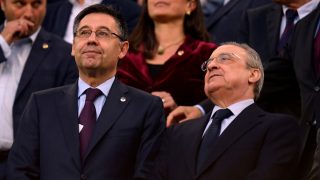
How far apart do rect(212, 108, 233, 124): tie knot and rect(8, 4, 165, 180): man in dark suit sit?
29 cm

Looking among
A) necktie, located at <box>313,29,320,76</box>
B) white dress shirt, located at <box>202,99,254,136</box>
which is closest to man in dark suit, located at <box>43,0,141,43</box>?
necktie, located at <box>313,29,320,76</box>

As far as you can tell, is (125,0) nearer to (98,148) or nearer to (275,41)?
(275,41)

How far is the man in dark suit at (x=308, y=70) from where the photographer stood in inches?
207

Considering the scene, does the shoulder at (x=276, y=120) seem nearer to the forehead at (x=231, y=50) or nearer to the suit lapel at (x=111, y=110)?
the forehead at (x=231, y=50)

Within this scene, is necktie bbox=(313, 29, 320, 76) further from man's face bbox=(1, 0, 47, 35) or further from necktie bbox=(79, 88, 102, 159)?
man's face bbox=(1, 0, 47, 35)

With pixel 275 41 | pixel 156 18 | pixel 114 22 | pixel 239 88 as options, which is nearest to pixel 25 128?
pixel 114 22

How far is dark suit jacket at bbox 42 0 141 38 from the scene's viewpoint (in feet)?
22.6

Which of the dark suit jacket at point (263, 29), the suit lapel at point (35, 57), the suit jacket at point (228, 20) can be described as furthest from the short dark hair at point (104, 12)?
the suit jacket at point (228, 20)

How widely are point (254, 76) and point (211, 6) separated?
243 centimetres

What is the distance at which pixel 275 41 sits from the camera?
20.0 ft

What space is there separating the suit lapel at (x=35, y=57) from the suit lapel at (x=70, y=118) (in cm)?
102

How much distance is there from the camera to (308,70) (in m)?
5.54

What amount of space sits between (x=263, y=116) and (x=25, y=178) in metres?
1.19

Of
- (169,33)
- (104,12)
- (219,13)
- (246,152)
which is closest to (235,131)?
(246,152)
